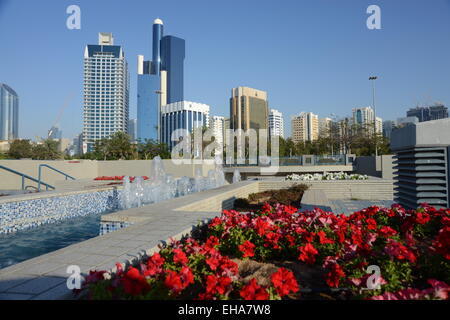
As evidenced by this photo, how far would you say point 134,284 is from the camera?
2037mm

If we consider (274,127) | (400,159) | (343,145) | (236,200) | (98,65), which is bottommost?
(236,200)

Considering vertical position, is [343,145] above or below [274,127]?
below

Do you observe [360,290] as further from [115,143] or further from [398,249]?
[115,143]

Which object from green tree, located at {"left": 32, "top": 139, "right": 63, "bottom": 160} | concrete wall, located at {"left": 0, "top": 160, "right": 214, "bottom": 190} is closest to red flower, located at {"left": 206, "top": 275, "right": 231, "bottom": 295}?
concrete wall, located at {"left": 0, "top": 160, "right": 214, "bottom": 190}

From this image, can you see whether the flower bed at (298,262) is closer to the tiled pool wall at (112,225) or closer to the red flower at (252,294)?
the red flower at (252,294)

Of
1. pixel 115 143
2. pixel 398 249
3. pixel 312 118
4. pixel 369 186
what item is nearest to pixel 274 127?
pixel 312 118

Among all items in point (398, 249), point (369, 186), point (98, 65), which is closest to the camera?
point (398, 249)

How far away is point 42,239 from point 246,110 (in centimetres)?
10412

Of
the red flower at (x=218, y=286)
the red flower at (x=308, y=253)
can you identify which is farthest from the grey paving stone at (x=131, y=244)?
the red flower at (x=308, y=253)

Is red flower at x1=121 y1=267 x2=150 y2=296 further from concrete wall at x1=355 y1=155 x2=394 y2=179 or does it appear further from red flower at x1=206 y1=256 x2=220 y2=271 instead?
concrete wall at x1=355 y1=155 x2=394 y2=179

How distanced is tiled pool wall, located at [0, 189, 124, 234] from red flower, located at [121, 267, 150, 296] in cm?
357

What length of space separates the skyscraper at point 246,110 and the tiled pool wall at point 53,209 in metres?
93.3
